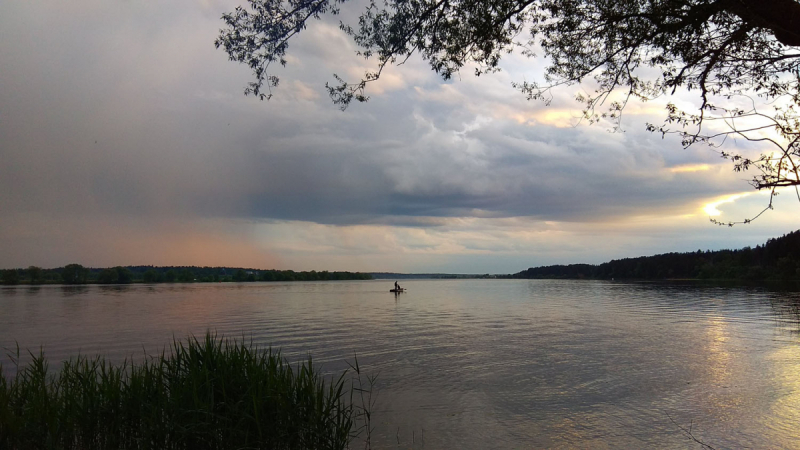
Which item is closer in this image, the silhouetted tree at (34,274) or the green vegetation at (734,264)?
the green vegetation at (734,264)

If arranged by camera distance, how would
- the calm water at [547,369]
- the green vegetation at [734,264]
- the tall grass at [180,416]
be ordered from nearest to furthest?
the tall grass at [180,416] < the calm water at [547,369] < the green vegetation at [734,264]

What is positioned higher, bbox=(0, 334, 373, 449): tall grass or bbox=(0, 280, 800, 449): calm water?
bbox=(0, 334, 373, 449): tall grass

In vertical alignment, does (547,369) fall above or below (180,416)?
below

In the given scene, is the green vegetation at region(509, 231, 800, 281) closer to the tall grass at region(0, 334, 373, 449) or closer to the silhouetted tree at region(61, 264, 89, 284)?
the tall grass at region(0, 334, 373, 449)

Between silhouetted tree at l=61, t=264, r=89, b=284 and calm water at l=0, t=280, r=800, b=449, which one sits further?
silhouetted tree at l=61, t=264, r=89, b=284

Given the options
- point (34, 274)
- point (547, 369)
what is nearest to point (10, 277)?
point (34, 274)

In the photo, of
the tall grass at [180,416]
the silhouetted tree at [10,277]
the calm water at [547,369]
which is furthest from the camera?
the silhouetted tree at [10,277]

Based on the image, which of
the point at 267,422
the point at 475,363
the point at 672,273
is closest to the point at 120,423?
the point at 267,422

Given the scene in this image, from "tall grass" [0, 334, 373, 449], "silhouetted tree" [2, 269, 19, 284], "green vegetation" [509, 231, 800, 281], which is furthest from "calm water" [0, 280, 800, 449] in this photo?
"silhouetted tree" [2, 269, 19, 284]

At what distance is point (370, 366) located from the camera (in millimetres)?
19391

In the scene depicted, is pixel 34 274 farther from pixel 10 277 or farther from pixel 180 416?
pixel 180 416

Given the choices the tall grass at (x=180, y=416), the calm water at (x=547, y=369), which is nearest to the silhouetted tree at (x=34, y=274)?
the calm water at (x=547, y=369)

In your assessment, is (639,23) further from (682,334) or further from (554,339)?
(682,334)

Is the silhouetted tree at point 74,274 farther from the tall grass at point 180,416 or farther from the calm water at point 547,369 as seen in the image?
the tall grass at point 180,416
